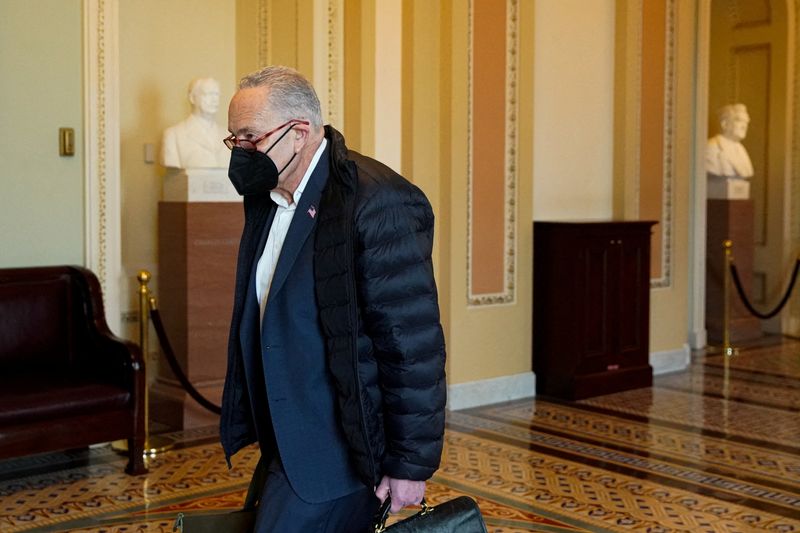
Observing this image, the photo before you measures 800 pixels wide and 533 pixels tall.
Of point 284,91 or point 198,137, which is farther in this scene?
point 198,137

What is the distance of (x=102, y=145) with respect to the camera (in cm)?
604

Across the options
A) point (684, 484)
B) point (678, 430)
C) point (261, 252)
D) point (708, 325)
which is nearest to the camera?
point (261, 252)

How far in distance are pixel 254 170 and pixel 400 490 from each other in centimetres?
84

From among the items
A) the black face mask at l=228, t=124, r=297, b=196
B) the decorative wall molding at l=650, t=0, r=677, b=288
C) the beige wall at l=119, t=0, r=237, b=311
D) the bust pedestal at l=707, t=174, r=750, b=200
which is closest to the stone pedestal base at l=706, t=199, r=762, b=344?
the bust pedestal at l=707, t=174, r=750, b=200

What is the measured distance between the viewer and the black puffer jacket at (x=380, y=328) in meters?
2.52

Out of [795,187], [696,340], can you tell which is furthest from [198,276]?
[795,187]

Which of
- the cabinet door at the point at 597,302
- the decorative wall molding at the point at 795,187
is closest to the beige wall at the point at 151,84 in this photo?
the cabinet door at the point at 597,302

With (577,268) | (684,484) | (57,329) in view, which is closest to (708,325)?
(577,268)

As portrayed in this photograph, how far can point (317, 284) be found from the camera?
8.37 feet

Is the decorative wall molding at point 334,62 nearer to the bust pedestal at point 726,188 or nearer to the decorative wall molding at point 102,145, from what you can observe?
the decorative wall molding at point 102,145

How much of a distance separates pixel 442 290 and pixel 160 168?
2099 mm

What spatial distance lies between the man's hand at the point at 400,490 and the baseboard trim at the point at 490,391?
14.8ft

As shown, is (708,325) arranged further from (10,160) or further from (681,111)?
(10,160)

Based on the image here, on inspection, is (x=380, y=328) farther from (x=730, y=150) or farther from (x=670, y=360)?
(x=730, y=150)
